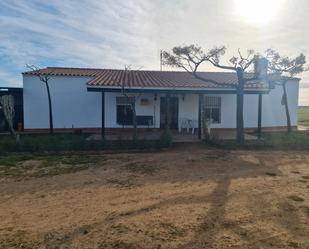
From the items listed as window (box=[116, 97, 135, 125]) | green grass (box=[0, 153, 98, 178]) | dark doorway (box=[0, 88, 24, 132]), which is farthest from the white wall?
green grass (box=[0, 153, 98, 178])

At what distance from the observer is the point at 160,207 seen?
5.28 meters

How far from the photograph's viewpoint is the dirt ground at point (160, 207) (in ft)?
13.5

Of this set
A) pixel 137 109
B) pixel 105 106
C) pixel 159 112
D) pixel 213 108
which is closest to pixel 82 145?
pixel 105 106

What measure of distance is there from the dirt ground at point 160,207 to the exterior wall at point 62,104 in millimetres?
9153

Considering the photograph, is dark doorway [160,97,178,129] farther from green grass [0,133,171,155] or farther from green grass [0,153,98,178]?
green grass [0,153,98,178]

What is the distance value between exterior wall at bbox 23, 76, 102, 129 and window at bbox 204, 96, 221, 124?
232 inches

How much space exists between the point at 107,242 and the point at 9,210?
2.09 meters

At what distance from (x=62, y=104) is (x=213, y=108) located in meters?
8.25

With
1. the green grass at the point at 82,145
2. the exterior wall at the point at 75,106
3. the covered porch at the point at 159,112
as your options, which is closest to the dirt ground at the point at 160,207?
the green grass at the point at 82,145

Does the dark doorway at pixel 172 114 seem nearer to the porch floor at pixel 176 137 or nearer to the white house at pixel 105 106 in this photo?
the white house at pixel 105 106

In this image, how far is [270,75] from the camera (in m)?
14.9

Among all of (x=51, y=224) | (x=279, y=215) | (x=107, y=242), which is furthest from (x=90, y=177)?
(x=279, y=215)

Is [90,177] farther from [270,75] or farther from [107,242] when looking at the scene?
[270,75]

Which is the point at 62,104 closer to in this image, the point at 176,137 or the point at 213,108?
the point at 176,137
